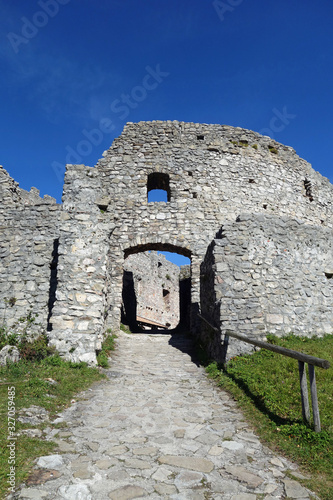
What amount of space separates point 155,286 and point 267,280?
14957 millimetres

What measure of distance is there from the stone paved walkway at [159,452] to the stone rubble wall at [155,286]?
1273 cm

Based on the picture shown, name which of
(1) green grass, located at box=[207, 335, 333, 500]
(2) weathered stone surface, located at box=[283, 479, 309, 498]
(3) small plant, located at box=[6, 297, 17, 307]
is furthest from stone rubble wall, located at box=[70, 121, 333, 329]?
(2) weathered stone surface, located at box=[283, 479, 309, 498]

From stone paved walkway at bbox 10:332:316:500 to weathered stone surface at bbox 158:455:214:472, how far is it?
11 mm

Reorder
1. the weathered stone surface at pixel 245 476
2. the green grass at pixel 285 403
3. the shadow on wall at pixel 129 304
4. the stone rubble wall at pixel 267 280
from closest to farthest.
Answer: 1. the weathered stone surface at pixel 245 476
2. the green grass at pixel 285 403
3. the stone rubble wall at pixel 267 280
4. the shadow on wall at pixel 129 304

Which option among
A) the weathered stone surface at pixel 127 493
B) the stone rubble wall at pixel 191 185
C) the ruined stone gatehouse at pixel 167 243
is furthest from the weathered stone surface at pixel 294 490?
the stone rubble wall at pixel 191 185

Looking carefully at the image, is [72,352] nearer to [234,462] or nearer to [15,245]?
[15,245]

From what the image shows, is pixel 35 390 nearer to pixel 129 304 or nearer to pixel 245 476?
pixel 245 476

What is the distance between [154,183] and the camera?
47.2 feet

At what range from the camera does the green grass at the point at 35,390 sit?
3.27m

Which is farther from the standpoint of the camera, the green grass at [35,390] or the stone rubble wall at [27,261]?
the stone rubble wall at [27,261]

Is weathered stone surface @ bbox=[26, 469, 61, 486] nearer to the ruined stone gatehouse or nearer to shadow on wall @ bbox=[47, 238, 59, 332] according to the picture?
the ruined stone gatehouse

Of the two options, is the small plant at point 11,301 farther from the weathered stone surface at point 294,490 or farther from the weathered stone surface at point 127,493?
the weathered stone surface at point 294,490

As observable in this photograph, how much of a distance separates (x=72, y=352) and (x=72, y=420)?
2537mm

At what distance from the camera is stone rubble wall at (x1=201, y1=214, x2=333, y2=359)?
7.55m
